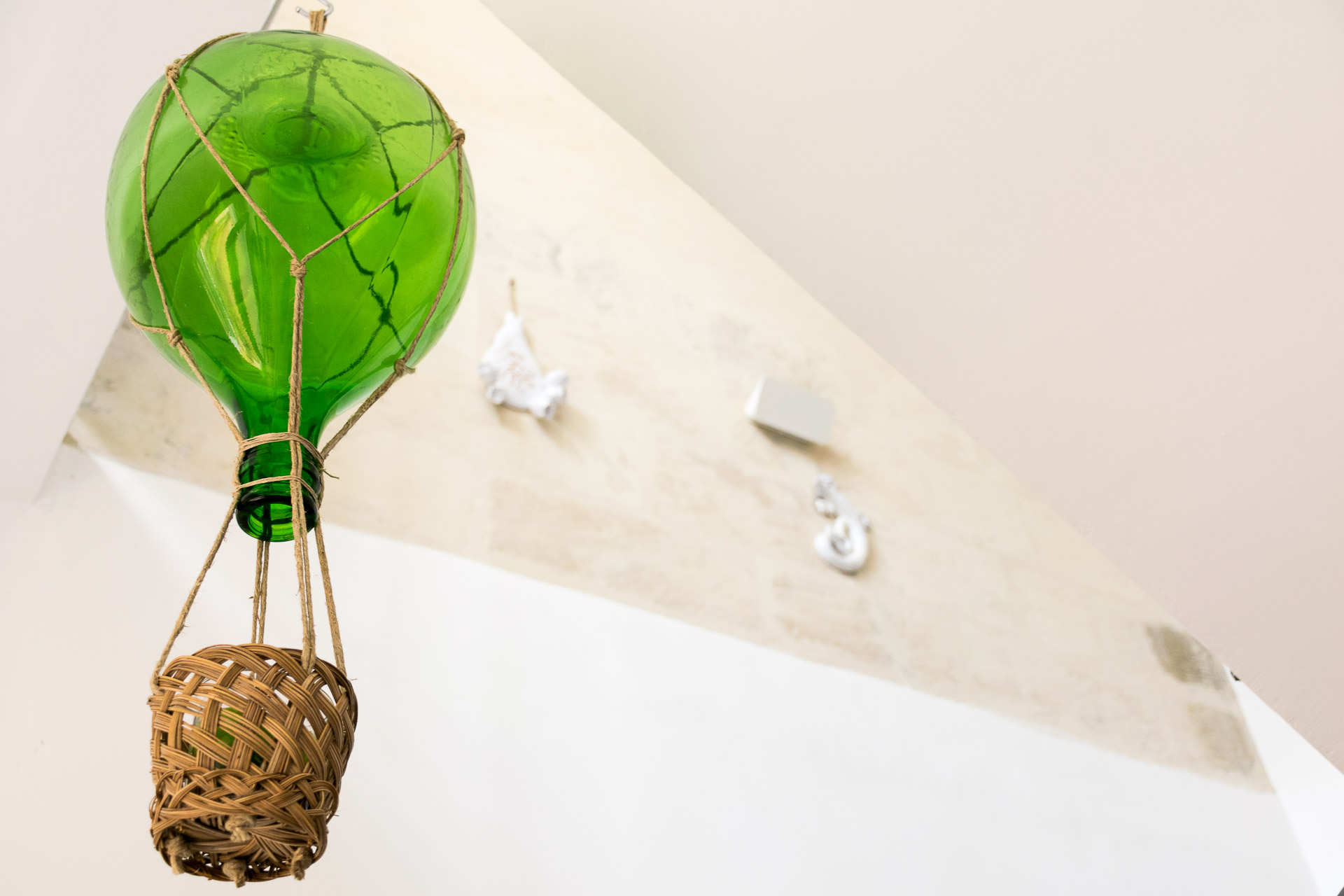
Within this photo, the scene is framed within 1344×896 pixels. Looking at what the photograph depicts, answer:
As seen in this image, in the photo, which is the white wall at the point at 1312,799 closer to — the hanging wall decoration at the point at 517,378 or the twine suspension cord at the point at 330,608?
the hanging wall decoration at the point at 517,378

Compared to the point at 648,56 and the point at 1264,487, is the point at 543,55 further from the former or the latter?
the point at 1264,487

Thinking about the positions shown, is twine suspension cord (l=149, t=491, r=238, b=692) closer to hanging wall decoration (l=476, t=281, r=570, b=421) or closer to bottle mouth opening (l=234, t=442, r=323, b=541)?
bottle mouth opening (l=234, t=442, r=323, b=541)

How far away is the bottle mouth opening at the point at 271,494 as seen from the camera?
450 mm

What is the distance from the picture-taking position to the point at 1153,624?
224cm

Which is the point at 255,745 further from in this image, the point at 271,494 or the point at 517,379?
the point at 517,379

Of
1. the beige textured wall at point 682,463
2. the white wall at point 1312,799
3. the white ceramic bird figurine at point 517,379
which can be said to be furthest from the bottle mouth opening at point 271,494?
the white wall at point 1312,799

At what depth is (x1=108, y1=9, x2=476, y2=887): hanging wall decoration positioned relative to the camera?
0.40 m

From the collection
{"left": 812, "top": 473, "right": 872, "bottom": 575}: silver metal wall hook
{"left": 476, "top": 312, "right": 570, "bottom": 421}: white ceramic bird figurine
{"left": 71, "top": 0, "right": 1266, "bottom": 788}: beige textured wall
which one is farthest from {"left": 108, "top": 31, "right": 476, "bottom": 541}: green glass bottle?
{"left": 812, "top": 473, "right": 872, "bottom": 575}: silver metal wall hook

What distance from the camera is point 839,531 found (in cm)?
187

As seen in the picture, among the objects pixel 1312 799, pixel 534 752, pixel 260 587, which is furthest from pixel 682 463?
pixel 1312 799

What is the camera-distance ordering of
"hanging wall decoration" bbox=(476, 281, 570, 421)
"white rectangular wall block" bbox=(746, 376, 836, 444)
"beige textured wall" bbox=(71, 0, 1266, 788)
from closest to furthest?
"beige textured wall" bbox=(71, 0, 1266, 788) < "hanging wall decoration" bbox=(476, 281, 570, 421) < "white rectangular wall block" bbox=(746, 376, 836, 444)

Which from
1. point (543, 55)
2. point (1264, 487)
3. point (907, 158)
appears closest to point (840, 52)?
point (907, 158)

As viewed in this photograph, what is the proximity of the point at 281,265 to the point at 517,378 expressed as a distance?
3.90 feet

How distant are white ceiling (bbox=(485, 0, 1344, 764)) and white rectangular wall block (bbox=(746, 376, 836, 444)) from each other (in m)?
1.22
